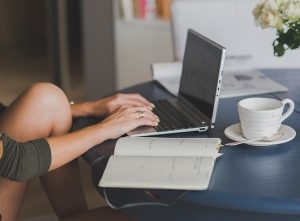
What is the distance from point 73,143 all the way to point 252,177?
45 centimetres

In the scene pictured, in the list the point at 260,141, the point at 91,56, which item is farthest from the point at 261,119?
the point at 91,56

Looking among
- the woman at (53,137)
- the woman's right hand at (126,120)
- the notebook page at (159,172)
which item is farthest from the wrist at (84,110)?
the notebook page at (159,172)

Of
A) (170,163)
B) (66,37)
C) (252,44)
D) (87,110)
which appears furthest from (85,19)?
(170,163)

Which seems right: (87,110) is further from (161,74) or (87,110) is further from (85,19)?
(85,19)

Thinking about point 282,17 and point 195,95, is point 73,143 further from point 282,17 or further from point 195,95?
point 282,17

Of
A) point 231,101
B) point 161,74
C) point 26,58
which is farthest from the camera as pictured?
point 26,58

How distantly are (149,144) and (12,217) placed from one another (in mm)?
462

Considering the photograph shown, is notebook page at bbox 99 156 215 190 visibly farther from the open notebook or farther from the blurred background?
the blurred background

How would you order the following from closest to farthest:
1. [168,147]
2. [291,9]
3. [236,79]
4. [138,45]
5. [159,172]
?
[159,172]
[168,147]
[291,9]
[236,79]
[138,45]

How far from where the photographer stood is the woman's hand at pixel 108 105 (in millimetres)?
1685

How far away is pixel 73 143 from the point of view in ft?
4.63

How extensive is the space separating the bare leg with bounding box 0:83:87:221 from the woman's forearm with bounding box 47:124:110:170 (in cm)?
19

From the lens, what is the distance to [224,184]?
3.97 feet

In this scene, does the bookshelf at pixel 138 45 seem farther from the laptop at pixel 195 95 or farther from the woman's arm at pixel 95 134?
the woman's arm at pixel 95 134
